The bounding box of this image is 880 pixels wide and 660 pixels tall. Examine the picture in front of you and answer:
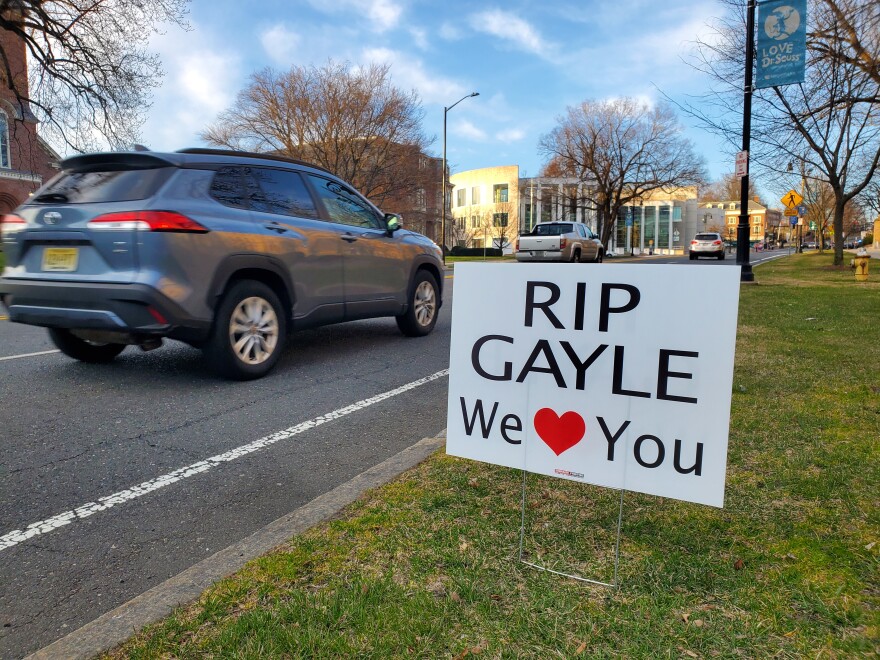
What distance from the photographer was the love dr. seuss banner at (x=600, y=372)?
2.09 metres

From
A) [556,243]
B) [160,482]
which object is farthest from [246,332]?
[556,243]

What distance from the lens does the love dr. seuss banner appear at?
6.86 feet

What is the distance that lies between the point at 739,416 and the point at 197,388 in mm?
4129

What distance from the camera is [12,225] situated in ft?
16.4

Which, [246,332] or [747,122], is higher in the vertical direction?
[747,122]

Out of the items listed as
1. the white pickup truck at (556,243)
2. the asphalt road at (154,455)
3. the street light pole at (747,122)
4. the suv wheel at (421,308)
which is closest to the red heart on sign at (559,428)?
the asphalt road at (154,455)

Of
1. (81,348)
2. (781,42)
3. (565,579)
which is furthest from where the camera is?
(781,42)

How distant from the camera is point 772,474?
3.10m

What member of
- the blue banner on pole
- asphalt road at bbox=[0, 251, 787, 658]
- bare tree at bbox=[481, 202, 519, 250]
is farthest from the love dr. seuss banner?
bare tree at bbox=[481, 202, 519, 250]

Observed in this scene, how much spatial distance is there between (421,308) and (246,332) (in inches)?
112

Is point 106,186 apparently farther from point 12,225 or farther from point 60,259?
point 12,225

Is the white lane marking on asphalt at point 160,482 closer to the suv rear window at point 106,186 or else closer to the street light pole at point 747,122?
the suv rear window at point 106,186

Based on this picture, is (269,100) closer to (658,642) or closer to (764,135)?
(764,135)

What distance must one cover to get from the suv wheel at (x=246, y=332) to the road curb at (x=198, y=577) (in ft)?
7.61
